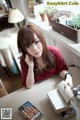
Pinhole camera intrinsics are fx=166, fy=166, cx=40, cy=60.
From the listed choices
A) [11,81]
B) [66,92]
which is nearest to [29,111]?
[66,92]

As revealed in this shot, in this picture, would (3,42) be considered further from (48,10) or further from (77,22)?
(77,22)

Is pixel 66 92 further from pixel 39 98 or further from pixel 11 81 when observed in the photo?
pixel 11 81

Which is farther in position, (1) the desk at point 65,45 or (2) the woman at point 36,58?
(1) the desk at point 65,45

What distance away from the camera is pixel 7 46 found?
197 cm

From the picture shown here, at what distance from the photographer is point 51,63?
1197 mm

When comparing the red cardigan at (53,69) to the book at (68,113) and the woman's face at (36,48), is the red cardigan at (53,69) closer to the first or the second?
the woman's face at (36,48)

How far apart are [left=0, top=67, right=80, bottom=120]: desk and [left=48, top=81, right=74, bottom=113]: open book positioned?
5cm

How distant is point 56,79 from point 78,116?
0.35m

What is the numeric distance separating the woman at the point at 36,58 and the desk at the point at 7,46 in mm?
827

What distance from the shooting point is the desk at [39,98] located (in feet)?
2.96

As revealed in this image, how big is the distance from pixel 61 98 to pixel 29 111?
7.5 inches

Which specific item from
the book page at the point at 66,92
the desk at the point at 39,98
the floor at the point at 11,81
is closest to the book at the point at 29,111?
the desk at the point at 39,98

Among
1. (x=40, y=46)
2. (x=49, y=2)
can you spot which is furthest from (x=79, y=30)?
(x=49, y=2)

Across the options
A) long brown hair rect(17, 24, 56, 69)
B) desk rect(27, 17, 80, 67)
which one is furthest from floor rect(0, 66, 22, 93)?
long brown hair rect(17, 24, 56, 69)
